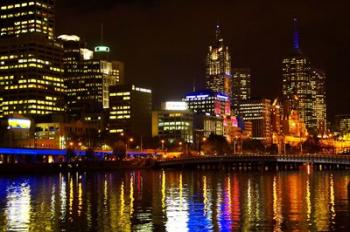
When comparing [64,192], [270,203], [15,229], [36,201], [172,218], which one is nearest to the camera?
[15,229]

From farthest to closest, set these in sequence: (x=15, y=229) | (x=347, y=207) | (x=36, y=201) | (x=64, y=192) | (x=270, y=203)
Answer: (x=64, y=192) → (x=36, y=201) → (x=270, y=203) → (x=347, y=207) → (x=15, y=229)

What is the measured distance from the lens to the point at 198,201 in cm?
7969

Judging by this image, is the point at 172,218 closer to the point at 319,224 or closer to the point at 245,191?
the point at 319,224

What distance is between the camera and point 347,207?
230 ft

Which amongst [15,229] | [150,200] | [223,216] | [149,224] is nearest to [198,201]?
[150,200]

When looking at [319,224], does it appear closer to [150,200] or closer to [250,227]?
[250,227]

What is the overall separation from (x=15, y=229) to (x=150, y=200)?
29700 millimetres

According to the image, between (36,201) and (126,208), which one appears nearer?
(126,208)

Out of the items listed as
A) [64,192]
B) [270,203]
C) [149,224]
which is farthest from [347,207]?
[64,192]

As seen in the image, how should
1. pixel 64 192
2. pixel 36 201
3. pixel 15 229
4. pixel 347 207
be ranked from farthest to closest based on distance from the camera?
1. pixel 64 192
2. pixel 36 201
3. pixel 347 207
4. pixel 15 229

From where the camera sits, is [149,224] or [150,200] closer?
[149,224]

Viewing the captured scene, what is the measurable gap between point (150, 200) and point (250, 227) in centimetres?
2905

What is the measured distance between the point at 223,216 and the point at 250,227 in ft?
26.8

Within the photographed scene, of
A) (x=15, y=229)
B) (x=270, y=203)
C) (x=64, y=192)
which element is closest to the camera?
(x=15, y=229)
